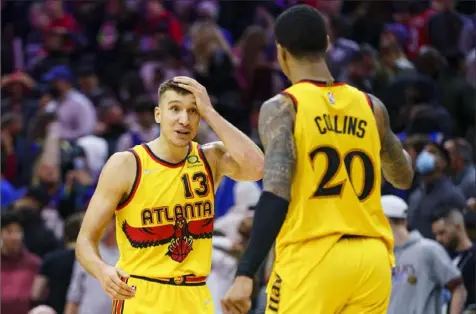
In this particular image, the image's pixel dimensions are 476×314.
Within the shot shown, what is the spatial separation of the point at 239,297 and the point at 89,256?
1.75 m

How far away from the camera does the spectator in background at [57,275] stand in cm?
1174

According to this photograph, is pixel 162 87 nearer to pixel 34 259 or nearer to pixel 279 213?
pixel 279 213

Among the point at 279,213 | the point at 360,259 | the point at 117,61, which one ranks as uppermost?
the point at 279,213

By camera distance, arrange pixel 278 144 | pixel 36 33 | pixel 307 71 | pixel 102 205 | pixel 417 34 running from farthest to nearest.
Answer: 1. pixel 36 33
2. pixel 417 34
3. pixel 102 205
4. pixel 307 71
5. pixel 278 144

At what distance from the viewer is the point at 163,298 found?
7.40m

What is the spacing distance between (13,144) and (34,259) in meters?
3.79

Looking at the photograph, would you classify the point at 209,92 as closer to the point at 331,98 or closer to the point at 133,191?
the point at 133,191

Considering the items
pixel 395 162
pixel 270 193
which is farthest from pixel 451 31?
pixel 270 193

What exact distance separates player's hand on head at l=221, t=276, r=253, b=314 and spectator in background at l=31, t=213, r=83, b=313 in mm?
6112

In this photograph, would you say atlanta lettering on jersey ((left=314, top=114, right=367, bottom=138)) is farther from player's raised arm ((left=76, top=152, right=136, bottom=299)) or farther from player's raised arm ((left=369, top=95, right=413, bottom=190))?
player's raised arm ((left=76, top=152, right=136, bottom=299))

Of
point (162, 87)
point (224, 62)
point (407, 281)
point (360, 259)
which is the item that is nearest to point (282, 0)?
point (224, 62)

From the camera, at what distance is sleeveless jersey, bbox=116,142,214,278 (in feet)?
24.5

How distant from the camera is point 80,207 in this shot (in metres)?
14.3

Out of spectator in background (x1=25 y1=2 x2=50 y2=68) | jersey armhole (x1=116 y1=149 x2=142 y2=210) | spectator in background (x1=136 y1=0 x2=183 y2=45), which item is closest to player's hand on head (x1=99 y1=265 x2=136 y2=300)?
jersey armhole (x1=116 y1=149 x2=142 y2=210)
